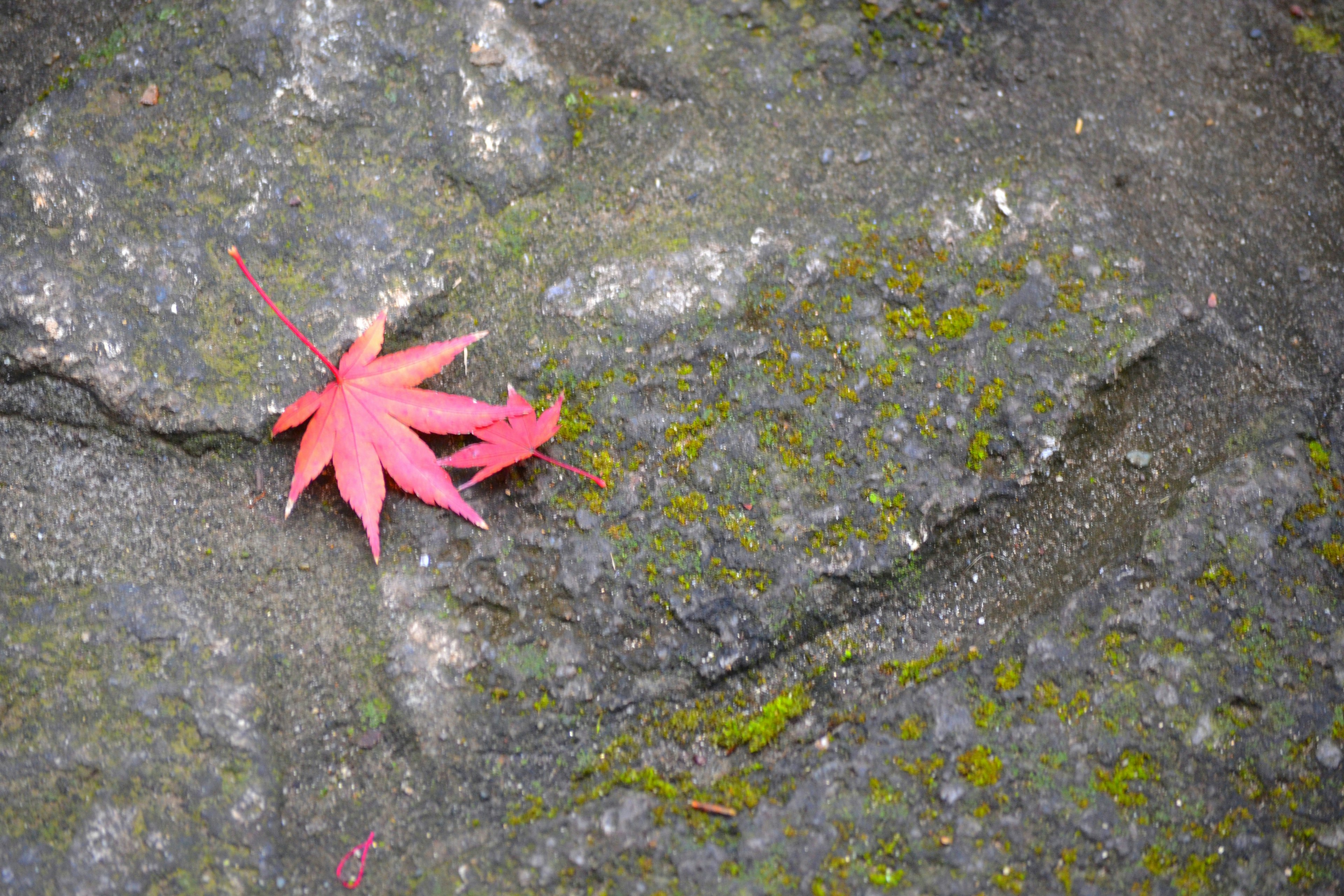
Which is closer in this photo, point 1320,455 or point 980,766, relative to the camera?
point 980,766

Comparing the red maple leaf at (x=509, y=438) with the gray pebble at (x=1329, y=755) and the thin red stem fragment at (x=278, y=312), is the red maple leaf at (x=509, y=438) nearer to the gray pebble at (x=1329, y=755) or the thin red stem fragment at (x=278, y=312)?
the thin red stem fragment at (x=278, y=312)

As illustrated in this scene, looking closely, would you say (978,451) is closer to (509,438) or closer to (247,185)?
(509,438)

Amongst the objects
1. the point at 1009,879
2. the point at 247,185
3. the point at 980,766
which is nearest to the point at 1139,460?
the point at 980,766

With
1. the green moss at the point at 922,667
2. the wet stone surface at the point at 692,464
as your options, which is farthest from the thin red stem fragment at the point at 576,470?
the green moss at the point at 922,667

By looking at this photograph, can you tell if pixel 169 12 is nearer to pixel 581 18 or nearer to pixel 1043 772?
pixel 581 18

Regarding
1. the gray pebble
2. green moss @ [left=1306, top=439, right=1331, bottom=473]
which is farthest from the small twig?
green moss @ [left=1306, top=439, right=1331, bottom=473]

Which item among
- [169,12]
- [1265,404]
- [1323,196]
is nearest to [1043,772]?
[1265,404]

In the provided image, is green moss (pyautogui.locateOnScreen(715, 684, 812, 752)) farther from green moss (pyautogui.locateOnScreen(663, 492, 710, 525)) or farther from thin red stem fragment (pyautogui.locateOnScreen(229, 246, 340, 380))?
thin red stem fragment (pyautogui.locateOnScreen(229, 246, 340, 380))
